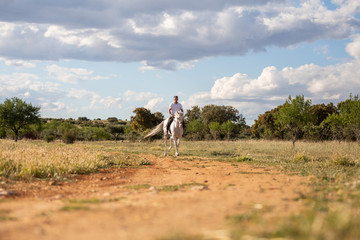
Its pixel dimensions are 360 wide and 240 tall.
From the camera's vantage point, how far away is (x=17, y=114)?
41188mm

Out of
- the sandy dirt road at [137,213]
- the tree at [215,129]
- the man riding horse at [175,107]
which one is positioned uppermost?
the man riding horse at [175,107]

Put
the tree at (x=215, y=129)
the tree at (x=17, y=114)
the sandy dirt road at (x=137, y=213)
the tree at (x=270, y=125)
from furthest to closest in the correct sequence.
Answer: the tree at (x=215, y=129), the tree at (x=270, y=125), the tree at (x=17, y=114), the sandy dirt road at (x=137, y=213)

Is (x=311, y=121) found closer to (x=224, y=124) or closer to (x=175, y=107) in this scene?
(x=175, y=107)

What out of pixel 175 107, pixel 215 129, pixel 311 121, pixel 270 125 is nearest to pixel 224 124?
pixel 215 129

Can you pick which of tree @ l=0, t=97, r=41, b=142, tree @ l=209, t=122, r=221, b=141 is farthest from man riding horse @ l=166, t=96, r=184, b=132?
tree @ l=209, t=122, r=221, b=141

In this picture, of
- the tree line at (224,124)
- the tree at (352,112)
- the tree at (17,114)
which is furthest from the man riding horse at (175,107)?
the tree at (17,114)

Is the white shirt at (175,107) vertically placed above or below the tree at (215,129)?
above

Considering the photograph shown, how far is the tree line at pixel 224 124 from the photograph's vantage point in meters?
31.8

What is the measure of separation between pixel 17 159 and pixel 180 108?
1004 centimetres

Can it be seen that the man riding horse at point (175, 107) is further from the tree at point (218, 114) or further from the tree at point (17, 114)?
the tree at point (218, 114)

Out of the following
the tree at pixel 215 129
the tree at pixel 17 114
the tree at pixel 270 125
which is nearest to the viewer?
the tree at pixel 17 114

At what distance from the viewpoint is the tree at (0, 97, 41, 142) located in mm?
40750

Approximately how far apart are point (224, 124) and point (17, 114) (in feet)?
110

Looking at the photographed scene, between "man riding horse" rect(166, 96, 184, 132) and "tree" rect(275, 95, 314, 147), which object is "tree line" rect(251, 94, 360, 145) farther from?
"man riding horse" rect(166, 96, 184, 132)
